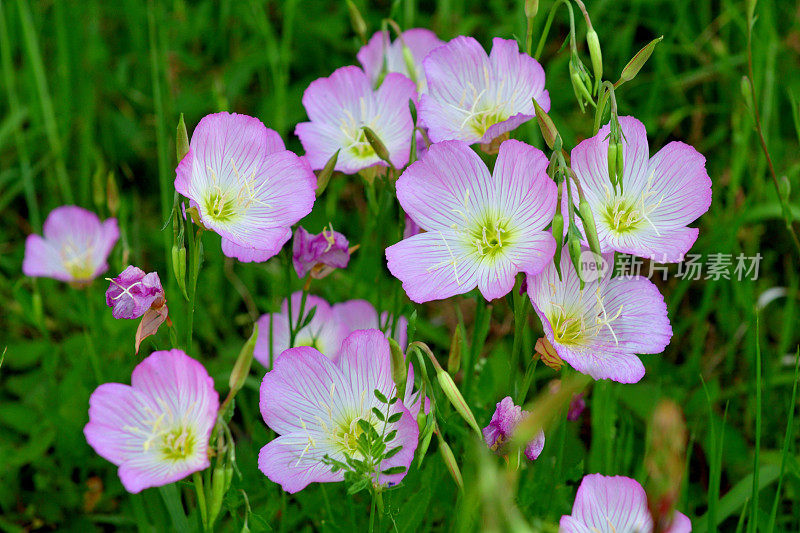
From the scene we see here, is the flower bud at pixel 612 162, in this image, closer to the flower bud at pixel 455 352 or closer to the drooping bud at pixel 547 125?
the drooping bud at pixel 547 125

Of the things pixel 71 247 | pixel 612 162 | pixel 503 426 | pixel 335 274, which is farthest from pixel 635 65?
pixel 71 247

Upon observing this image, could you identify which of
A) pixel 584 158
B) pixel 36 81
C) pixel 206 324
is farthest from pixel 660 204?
pixel 36 81

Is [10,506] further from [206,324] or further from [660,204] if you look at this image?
[660,204]

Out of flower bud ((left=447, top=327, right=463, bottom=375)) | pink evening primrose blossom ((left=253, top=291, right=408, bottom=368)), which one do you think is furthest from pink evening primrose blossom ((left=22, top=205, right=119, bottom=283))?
flower bud ((left=447, top=327, right=463, bottom=375))

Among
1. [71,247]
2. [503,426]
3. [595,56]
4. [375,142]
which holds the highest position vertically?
[595,56]

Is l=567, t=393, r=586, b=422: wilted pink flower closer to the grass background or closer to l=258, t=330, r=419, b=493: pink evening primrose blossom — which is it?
the grass background

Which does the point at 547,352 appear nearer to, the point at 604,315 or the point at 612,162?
the point at 604,315
